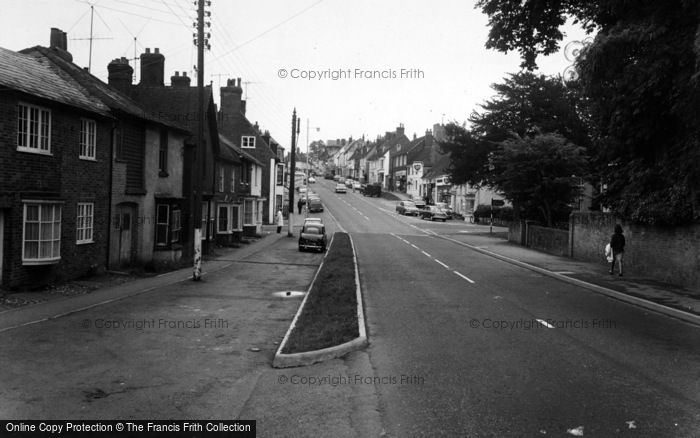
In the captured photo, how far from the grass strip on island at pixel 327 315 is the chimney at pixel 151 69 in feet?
54.8

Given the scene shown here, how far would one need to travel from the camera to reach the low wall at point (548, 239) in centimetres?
3048

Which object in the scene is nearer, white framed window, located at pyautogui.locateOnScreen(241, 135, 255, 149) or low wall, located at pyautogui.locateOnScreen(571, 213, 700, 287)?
low wall, located at pyautogui.locateOnScreen(571, 213, 700, 287)

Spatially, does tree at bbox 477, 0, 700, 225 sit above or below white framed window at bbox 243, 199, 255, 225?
above

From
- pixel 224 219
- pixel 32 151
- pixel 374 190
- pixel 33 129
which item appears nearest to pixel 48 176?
pixel 32 151

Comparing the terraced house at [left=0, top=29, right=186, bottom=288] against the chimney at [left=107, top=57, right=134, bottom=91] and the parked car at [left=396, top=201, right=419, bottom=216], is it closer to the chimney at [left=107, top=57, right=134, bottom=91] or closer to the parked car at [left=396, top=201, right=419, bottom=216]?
the chimney at [left=107, top=57, right=134, bottom=91]

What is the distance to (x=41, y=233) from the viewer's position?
653 inches

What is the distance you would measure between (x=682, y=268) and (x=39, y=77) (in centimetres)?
2192

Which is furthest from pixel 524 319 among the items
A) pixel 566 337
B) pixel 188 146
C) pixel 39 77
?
pixel 188 146

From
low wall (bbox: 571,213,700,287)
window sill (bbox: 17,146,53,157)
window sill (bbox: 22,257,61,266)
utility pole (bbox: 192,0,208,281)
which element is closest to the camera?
window sill (bbox: 17,146,53,157)

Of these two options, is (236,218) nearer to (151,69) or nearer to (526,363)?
(151,69)

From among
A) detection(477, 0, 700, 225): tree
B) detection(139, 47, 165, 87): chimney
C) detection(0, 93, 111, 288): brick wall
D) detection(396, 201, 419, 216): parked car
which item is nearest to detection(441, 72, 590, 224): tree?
detection(396, 201, 419, 216): parked car

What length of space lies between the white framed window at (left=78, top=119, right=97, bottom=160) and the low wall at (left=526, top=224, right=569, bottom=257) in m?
23.3

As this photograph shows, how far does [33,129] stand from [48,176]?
1436 millimetres

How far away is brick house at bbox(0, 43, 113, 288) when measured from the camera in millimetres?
15312
